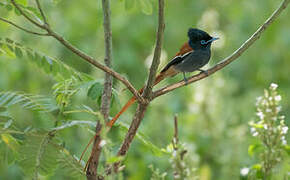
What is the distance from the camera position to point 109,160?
1271 millimetres

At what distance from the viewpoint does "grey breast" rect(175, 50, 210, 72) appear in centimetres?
295

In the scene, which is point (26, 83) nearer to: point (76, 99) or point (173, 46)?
point (76, 99)

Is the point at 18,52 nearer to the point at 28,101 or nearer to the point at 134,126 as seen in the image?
the point at 28,101

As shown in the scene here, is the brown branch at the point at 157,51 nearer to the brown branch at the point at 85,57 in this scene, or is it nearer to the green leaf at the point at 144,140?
the brown branch at the point at 85,57

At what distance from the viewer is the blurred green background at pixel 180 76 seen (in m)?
4.04

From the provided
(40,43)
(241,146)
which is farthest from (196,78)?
(40,43)

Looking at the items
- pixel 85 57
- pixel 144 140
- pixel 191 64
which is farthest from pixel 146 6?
pixel 191 64

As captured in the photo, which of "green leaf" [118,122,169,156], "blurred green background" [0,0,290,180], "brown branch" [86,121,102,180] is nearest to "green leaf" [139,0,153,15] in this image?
"green leaf" [118,122,169,156]

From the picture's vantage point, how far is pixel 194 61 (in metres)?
2.98

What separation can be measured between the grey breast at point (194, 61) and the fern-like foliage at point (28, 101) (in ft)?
3.95

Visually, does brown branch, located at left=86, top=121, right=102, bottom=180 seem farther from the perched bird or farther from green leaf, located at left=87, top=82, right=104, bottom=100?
the perched bird

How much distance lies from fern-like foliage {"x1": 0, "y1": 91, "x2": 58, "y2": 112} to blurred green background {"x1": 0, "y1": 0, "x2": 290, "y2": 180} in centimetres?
161

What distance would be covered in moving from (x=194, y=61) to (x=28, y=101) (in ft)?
4.36

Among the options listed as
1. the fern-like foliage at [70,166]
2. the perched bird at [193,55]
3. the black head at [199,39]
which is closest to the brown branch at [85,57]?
the fern-like foliage at [70,166]
